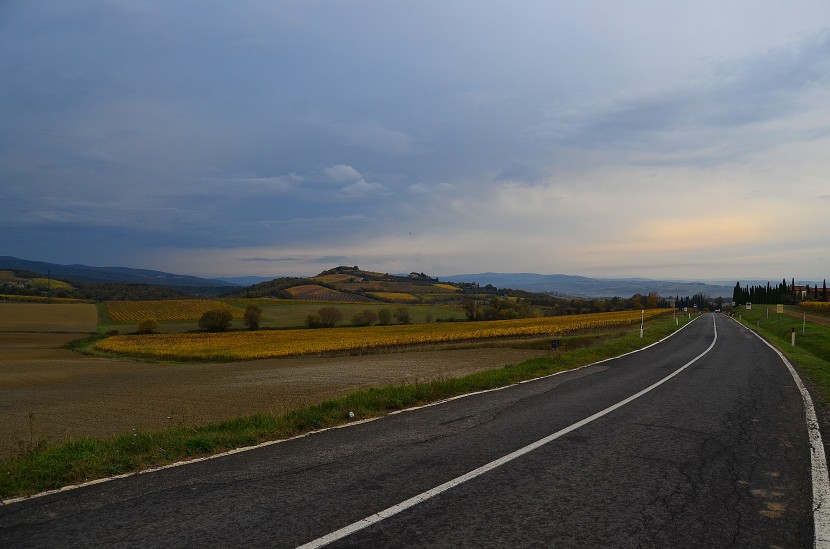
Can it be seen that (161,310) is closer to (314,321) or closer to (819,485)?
(314,321)

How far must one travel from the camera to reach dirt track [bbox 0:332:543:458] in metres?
15.7

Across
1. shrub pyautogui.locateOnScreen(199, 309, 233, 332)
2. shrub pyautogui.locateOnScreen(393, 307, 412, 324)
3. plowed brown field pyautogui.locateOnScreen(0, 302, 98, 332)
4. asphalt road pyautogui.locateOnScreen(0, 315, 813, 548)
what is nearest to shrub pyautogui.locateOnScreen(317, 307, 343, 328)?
shrub pyautogui.locateOnScreen(393, 307, 412, 324)

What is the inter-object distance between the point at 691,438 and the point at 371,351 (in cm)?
3926

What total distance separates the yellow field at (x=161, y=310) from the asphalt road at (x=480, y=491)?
285ft

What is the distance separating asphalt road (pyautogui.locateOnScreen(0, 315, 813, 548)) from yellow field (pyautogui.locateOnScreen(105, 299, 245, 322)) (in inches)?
3423

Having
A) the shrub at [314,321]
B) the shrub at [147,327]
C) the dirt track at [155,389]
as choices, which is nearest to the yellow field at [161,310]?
the shrub at [147,327]

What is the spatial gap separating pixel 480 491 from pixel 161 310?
106 metres

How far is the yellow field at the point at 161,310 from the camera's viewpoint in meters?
89.9

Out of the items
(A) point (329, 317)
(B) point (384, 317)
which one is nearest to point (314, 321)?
(A) point (329, 317)

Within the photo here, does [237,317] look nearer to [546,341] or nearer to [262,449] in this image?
[546,341]

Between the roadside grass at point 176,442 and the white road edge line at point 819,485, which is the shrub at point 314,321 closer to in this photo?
the roadside grass at point 176,442

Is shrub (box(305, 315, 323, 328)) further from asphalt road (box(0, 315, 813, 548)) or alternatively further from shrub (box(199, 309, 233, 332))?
asphalt road (box(0, 315, 813, 548))

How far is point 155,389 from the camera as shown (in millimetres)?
26109

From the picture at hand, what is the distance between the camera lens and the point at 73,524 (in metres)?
4.75
